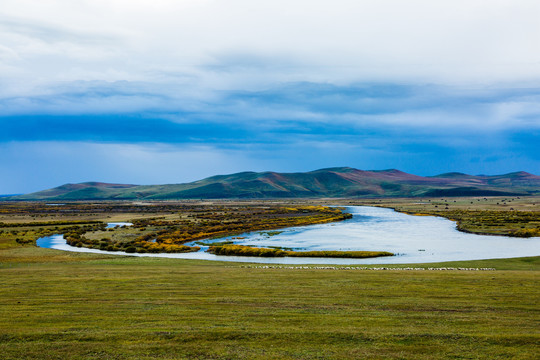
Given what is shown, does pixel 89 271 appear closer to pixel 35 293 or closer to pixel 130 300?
pixel 35 293

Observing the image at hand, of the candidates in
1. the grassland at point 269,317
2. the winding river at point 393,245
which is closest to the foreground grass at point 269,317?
the grassland at point 269,317

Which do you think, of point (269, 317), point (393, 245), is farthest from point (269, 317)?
point (393, 245)

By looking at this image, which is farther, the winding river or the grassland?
the winding river

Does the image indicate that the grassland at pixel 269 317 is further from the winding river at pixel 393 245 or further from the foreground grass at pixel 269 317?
the winding river at pixel 393 245

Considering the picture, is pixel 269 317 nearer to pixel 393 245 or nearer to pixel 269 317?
pixel 269 317

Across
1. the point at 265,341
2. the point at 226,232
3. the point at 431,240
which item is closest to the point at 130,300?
the point at 265,341

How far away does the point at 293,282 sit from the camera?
69.6 feet

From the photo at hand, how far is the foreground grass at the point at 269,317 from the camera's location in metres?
11.0

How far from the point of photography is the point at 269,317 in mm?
14086

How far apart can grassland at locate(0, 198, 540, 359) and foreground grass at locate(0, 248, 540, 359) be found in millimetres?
37

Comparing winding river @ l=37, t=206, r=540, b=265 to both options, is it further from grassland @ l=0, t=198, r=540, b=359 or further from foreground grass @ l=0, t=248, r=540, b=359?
foreground grass @ l=0, t=248, r=540, b=359

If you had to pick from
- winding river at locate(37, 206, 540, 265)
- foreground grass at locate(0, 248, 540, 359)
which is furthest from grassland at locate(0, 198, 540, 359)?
winding river at locate(37, 206, 540, 265)

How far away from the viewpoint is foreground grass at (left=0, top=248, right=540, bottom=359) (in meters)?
11.0

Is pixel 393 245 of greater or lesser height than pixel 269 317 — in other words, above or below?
below
